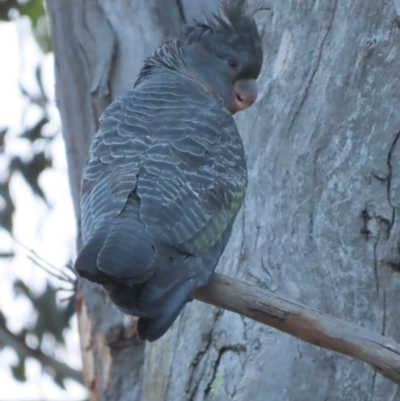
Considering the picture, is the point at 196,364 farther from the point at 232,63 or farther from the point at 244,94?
the point at 232,63

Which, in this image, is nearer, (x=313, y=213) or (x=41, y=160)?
(x=313, y=213)

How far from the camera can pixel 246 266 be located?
3314 mm

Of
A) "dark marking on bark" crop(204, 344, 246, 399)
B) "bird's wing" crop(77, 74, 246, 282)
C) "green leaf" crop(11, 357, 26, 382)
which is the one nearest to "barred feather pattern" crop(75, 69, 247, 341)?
"bird's wing" crop(77, 74, 246, 282)

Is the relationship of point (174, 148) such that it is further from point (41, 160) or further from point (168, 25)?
point (41, 160)

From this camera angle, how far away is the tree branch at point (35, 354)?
19.6 ft

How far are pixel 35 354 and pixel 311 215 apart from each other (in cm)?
337

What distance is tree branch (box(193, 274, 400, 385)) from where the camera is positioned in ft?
8.01

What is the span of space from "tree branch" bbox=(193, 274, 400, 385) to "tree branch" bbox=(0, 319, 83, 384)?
3.64 m

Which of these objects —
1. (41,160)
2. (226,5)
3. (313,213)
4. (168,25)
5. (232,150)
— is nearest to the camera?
(232,150)

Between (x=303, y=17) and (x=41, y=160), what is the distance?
296 cm

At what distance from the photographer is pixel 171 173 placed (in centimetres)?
276

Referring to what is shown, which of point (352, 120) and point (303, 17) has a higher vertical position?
point (303, 17)

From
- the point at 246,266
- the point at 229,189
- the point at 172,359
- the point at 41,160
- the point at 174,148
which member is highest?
the point at 41,160

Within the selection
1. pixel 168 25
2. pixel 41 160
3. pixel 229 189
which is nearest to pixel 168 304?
pixel 229 189
